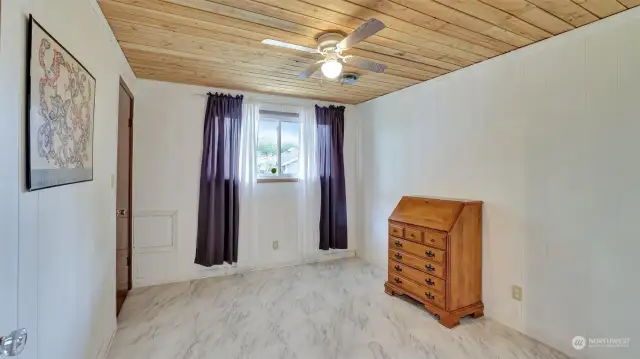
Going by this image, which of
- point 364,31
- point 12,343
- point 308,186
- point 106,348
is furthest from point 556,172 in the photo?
point 106,348

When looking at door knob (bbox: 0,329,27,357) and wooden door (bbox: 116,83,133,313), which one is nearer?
door knob (bbox: 0,329,27,357)

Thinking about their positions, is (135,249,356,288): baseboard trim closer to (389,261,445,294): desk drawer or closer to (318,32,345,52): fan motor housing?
(389,261,445,294): desk drawer

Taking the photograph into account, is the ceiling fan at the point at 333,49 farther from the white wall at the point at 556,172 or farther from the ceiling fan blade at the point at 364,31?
the white wall at the point at 556,172

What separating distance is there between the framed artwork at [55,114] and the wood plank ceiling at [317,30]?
2.27 ft

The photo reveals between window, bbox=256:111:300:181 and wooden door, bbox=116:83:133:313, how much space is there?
1.47 metres

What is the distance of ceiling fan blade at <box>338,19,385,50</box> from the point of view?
161cm

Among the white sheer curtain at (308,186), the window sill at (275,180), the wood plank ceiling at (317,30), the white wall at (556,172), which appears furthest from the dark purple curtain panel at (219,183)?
the white wall at (556,172)

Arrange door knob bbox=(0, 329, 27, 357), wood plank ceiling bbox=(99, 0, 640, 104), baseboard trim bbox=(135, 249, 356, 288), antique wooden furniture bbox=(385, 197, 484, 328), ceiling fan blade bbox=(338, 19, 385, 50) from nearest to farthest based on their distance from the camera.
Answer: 1. door knob bbox=(0, 329, 27, 357)
2. ceiling fan blade bbox=(338, 19, 385, 50)
3. wood plank ceiling bbox=(99, 0, 640, 104)
4. antique wooden furniture bbox=(385, 197, 484, 328)
5. baseboard trim bbox=(135, 249, 356, 288)

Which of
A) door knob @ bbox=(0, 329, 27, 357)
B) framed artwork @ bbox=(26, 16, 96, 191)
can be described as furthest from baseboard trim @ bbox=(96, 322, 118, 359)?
door knob @ bbox=(0, 329, 27, 357)

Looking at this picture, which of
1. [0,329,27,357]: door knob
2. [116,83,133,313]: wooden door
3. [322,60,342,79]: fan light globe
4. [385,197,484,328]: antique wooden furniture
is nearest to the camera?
[0,329,27,357]: door knob

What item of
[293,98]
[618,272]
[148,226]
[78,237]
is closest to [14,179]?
[78,237]

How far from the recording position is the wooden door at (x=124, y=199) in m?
2.81

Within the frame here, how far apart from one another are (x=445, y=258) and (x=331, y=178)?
2.02 meters

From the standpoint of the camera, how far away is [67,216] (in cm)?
143
